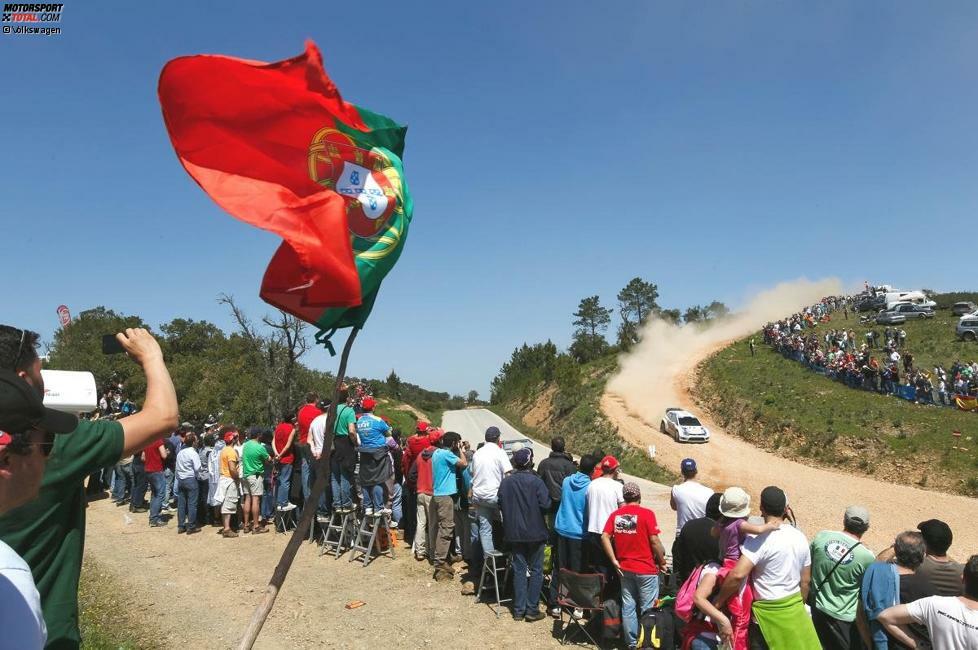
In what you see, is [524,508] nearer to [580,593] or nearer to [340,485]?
[580,593]

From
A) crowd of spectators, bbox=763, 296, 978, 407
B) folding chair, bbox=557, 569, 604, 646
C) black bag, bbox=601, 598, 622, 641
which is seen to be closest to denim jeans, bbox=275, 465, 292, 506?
folding chair, bbox=557, 569, 604, 646

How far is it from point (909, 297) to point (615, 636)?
193 ft

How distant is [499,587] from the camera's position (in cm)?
834

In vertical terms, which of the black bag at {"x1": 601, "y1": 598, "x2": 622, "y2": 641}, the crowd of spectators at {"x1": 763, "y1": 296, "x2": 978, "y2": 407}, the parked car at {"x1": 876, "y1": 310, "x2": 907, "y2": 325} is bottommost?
the black bag at {"x1": 601, "y1": 598, "x2": 622, "y2": 641}

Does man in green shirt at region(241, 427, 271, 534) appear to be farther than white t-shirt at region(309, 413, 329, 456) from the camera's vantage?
Yes

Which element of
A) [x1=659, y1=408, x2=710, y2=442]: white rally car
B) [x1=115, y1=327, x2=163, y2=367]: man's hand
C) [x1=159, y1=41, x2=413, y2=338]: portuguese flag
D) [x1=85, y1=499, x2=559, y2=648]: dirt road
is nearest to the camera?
[x1=115, y1=327, x2=163, y2=367]: man's hand

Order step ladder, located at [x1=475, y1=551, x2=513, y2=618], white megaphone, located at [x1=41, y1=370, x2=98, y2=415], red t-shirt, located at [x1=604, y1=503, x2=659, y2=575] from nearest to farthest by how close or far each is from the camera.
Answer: red t-shirt, located at [x1=604, y1=503, x2=659, y2=575]
step ladder, located at [x1=475, y1=551, x2=513, y2=618]
white megaphone, located at [x1=41, y1=370, x2=98, y2=415]

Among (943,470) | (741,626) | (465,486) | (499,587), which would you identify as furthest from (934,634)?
(943,470)

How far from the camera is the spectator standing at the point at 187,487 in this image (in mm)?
11469

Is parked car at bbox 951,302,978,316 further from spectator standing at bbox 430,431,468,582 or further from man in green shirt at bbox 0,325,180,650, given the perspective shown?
man in green shirt at bbox 0,325,180,650

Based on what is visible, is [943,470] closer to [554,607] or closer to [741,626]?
[554,607]

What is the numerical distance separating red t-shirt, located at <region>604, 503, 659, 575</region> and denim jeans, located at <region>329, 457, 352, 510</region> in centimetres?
545

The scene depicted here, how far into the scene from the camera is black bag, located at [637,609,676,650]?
578 centimetres

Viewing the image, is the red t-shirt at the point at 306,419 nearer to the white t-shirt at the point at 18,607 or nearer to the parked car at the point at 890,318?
the white t-shirt at the point at 18,607
